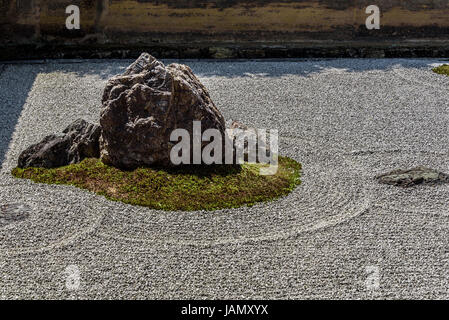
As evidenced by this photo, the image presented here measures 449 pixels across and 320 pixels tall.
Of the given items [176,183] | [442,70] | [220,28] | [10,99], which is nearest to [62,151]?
[176,183]

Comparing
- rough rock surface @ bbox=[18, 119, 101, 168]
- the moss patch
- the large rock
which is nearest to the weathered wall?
rough rock surface @ bbox=[18, 119, 101, 168]

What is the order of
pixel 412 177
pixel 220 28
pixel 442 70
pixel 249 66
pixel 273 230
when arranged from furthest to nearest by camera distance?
pixel 220 28
pixel 249 66
pixel 442 70
pixel 412 177
pixel 273 230

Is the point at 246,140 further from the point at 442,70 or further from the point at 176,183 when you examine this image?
the point at 442,70

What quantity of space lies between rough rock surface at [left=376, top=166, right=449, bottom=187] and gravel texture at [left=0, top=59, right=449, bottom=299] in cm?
19

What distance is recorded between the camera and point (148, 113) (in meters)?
7.82

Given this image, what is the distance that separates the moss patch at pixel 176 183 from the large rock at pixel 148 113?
0.78 ft

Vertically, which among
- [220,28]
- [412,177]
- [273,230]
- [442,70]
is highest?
[220,28]

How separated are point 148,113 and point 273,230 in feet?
7.63

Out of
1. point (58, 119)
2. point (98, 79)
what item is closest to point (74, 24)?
point (98, 79)

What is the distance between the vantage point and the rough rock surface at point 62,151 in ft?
27.3

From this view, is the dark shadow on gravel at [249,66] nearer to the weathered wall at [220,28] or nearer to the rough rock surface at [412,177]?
the weathered wall at [220,28]

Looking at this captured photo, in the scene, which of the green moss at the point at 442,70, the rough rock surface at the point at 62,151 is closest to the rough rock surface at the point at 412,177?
the rough rock surface at the point at 62,151

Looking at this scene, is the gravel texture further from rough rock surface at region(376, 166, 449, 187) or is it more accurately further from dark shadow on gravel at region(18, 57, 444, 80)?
dark shadow on gravel at region(18, 57, 444, 80)

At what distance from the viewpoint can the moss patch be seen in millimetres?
7402
